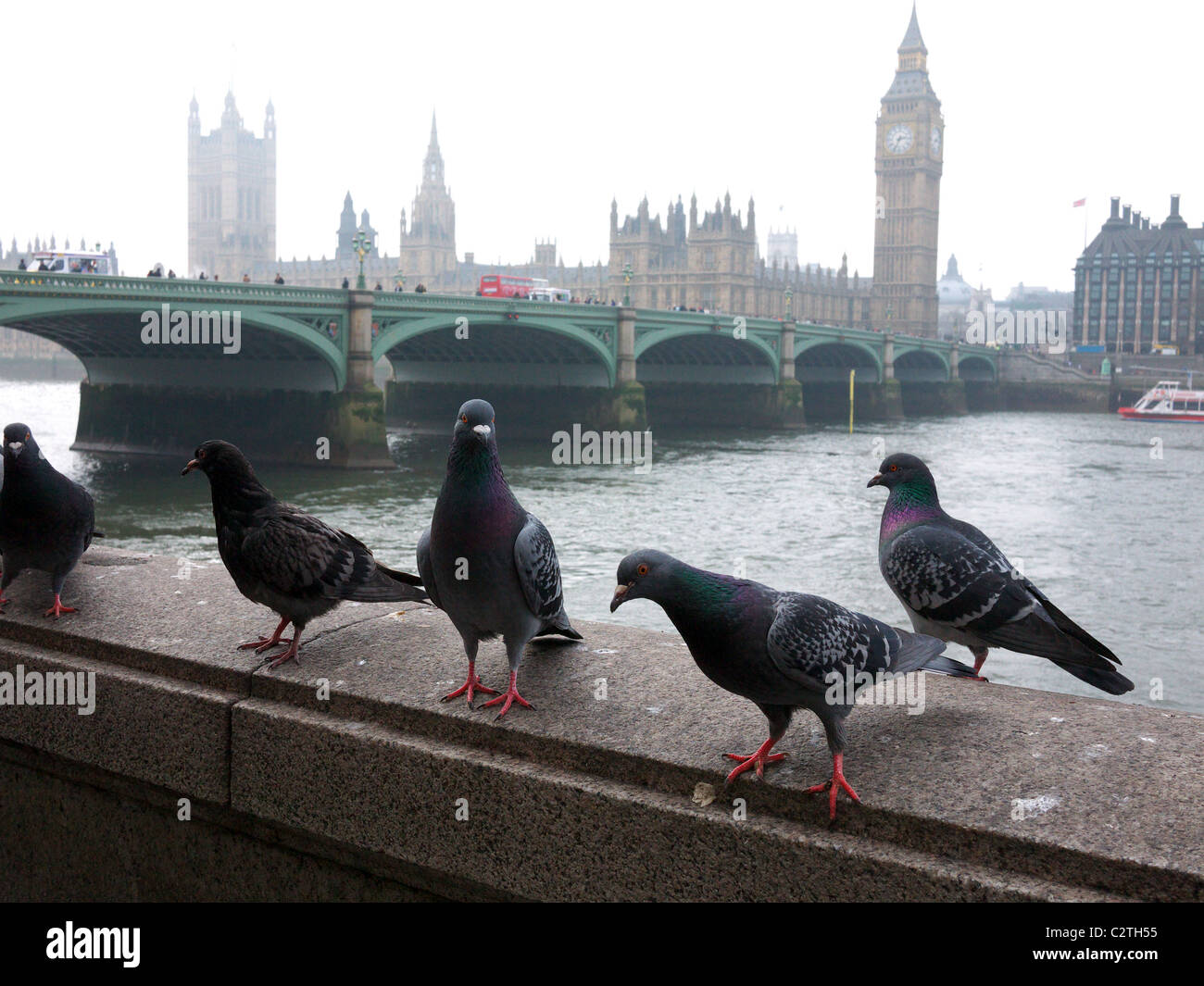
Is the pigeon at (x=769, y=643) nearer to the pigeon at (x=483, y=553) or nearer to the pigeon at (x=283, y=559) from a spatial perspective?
the pigeon at (x=483, y=553)

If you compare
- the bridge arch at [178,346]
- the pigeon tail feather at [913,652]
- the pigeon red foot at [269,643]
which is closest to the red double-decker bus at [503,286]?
the bridge arch at [178,346]

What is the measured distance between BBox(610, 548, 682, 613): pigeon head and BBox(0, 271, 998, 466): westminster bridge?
22.1 metres

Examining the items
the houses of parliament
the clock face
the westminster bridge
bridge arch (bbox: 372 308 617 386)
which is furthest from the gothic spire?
bridge arch (bbox: 372 308 617 386)

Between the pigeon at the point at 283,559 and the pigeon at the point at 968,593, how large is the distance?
53.0 inches

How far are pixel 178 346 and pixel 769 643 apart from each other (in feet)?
94.6

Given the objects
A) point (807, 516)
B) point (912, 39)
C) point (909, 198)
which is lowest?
point (807, 516)

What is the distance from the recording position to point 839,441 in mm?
42781

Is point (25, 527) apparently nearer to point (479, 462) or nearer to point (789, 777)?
point (479, 462)

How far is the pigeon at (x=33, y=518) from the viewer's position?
3.59 m

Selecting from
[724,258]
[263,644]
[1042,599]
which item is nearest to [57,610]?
[263,644]

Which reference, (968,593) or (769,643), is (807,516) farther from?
(769,643)

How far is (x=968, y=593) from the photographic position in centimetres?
334

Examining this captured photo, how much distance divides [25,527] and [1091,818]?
292 centimetres

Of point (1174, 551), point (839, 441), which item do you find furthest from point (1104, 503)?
point (839, 441)
